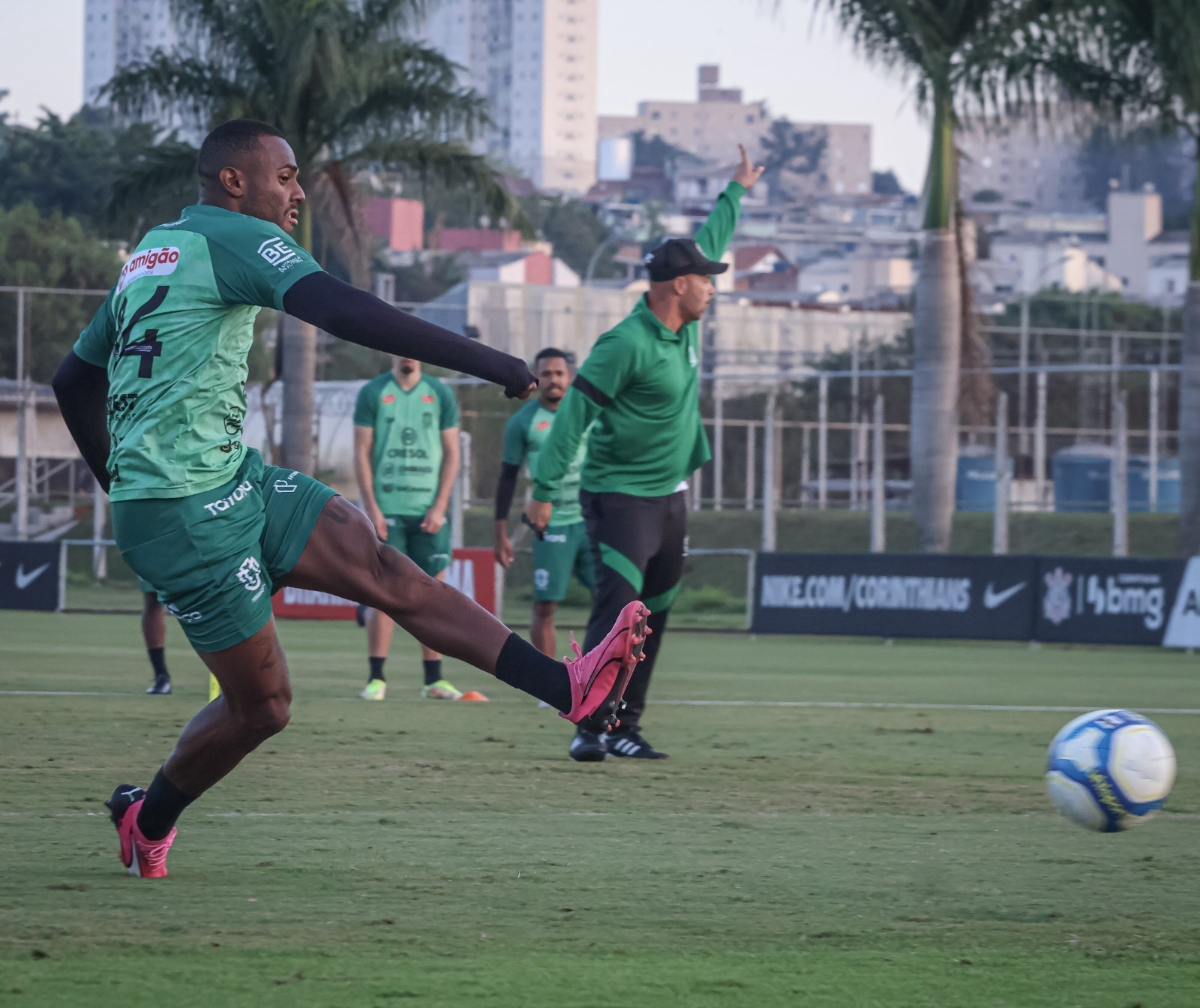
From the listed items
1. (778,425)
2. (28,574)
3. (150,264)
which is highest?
(778,425)

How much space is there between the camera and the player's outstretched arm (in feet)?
17.3

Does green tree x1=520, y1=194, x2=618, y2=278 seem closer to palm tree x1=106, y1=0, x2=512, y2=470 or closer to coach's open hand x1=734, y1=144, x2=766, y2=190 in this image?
palm tree x1=106, y1=0, x2=512, y2=470

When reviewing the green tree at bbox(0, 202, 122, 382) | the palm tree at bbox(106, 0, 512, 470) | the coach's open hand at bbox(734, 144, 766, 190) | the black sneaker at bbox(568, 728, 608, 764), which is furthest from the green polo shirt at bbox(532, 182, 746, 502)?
the green tree at bbox(0, 202, 122, 382)

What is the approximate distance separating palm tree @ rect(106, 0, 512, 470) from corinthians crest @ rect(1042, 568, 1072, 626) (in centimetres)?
1240

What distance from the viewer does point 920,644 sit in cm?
2098

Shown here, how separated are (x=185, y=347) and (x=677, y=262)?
3784 mm

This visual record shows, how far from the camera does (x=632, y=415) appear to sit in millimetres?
8320

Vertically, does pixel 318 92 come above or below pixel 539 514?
above

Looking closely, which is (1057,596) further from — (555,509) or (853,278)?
(853,278)

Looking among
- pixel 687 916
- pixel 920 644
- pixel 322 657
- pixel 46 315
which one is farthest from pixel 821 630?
pixel 46 315

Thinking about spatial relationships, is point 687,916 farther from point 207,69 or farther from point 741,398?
point 741,398

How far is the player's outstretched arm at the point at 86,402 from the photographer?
17.3ft

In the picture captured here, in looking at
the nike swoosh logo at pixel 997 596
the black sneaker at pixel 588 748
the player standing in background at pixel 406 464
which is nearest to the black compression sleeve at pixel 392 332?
the black sneaker at pixel 588 748

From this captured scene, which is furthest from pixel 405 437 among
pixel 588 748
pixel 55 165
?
pixel 55 165
